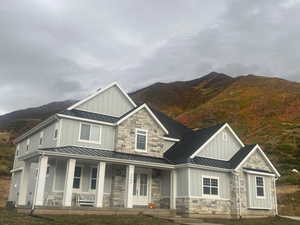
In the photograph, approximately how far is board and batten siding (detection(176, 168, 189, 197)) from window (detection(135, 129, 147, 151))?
292 centimetres

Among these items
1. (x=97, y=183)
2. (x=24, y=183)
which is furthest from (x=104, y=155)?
(x=24, y=183)

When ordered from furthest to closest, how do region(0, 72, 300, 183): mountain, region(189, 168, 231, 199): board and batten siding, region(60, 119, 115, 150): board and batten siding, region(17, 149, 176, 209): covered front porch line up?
1. region(0, 72, 300, 183): mountain
2. region(189, 168, 231, 199): board and batten siding
3. region(60, 119, 115, 150): board and batten siding
4. region(17, 149, 176, 209): covered front porch

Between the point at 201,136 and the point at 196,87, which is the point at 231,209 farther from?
the point at 196,87

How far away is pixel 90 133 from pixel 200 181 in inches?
305

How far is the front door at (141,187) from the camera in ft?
72.3

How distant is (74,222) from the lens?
42.1 ft

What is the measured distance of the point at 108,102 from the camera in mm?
23047

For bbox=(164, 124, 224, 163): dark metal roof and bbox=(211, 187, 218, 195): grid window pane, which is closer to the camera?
bbox=(211, 187, 218, 195): grid window pane


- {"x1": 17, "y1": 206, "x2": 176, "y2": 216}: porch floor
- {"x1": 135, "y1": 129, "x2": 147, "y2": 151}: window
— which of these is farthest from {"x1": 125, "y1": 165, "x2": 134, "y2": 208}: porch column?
{"x1": 135, "y1": 129, "x2": 147, "y2": 151}: window

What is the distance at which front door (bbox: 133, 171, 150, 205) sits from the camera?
72.3ft

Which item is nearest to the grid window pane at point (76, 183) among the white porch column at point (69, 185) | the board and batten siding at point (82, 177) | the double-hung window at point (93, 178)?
the board and batten siding at point (82, 177)

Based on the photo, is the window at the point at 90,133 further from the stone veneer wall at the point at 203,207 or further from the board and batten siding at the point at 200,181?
the stone veneer wall at the point at 203,207

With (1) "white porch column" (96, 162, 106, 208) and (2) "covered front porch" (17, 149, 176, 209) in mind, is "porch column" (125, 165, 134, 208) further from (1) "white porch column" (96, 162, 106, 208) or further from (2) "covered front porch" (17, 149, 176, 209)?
(1) "white porch column" (96, 162, 106, 208)

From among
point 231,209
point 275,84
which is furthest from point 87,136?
point 275,84
